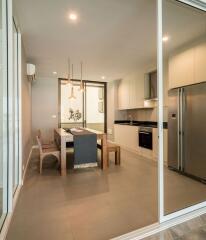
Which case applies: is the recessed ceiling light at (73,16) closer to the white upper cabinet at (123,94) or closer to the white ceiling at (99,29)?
the white ceiling at (99,29)

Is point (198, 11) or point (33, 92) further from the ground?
point (198, 11)

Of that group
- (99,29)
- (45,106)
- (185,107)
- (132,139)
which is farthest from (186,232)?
(45,106)

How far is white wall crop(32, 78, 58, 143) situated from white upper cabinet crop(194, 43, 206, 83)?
497cm

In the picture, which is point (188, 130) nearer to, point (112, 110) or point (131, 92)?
point (131, 92)

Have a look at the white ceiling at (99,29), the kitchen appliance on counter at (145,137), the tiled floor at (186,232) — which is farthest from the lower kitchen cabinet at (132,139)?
the tiled floor at (186,232)

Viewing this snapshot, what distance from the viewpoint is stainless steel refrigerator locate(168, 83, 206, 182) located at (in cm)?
311

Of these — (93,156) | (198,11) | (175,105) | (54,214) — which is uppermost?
(198,11)

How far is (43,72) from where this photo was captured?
19.4 ft

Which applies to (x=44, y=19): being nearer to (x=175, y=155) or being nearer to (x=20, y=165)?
(x=20, y=165)

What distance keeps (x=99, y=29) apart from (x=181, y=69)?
73.7 inches

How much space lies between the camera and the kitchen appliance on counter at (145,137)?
15.7ft

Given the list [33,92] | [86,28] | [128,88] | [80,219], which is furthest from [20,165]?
[128,88]

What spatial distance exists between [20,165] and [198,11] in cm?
361

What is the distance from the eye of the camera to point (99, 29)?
3006 millimetres
